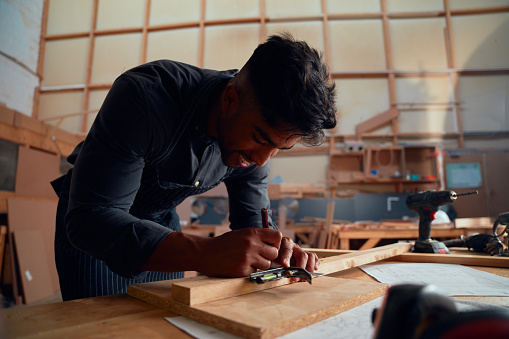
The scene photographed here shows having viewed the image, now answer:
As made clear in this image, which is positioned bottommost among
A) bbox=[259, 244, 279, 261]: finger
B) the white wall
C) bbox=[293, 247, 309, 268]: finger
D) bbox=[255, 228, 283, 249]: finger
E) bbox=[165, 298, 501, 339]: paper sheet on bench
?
bbox=[165, 298, 501, 339]: paper sheet on bench

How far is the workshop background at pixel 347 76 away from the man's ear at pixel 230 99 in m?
3.32

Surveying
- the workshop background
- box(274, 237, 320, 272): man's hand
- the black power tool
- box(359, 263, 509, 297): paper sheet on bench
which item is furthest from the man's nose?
the workshop background

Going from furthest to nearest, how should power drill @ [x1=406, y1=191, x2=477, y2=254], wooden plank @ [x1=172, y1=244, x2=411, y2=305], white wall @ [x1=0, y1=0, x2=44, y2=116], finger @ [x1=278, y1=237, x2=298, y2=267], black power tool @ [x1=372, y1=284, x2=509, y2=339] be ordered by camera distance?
white wall @ [x1=0, y1=0, x2=44, y2=116], power drill @ [x1=406, y1=191, x2=477, y2=254], finger @ [x1=278, y1=237, x2=298, y2=267], wooden plank @ [x1=172, y1=244, x2=411, y2=305], black power tool @ [x1=372, y1=284, x2=509, y2=339]

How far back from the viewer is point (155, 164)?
1.04m

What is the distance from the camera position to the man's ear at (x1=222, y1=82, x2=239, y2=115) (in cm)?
100

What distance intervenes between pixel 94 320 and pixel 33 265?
3.53 meters

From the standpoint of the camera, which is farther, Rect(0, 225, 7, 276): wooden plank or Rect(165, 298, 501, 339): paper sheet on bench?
Rect(0, 225, 7, 276): wooden plank

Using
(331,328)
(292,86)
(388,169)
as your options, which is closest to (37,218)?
(292,86)

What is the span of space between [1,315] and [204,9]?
21.7 feet

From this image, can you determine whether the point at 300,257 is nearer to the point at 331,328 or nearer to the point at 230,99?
the point at 331,328

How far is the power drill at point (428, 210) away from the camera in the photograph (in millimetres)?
1406

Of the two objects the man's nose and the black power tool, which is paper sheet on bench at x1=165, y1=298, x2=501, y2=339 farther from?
the man's nose

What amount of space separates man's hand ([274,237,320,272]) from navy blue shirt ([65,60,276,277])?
32 centimetres

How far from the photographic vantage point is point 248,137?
0.97 metres
